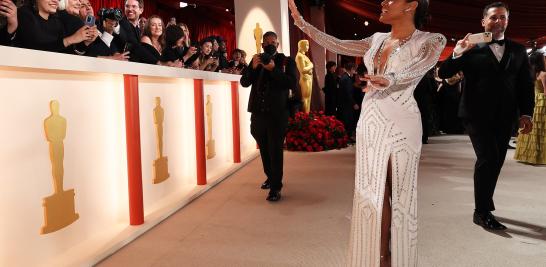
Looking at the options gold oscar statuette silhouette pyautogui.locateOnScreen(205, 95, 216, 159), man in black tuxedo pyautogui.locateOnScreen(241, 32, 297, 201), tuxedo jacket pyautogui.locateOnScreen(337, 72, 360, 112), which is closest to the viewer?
man in black tuxedo pyautogui.locateOnScreen(241, 32, 297, 201)

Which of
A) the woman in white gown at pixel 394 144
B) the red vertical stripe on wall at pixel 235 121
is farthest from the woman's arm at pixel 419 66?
the red vertical stripe on wall at pixel 235 121

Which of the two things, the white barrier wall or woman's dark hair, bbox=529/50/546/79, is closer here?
the white barrier wall

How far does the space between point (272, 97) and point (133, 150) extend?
117cm

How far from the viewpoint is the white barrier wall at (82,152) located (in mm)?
1924

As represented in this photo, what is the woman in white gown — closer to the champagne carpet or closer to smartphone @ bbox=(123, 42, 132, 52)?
the champagne carpet

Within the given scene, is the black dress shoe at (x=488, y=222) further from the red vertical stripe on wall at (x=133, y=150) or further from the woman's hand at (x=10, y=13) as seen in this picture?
the woman's hand at (x=10, y=13)

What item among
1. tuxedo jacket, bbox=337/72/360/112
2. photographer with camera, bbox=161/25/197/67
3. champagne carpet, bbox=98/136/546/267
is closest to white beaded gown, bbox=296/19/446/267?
champagne carpet, bbox=98/136/546/267

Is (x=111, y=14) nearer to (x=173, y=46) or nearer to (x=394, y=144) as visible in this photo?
(x=173, y=46)

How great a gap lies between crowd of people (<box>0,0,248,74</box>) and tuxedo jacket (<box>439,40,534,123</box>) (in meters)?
2.02

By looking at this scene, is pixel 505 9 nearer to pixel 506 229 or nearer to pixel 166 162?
pixel 506 229

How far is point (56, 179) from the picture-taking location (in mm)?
2195

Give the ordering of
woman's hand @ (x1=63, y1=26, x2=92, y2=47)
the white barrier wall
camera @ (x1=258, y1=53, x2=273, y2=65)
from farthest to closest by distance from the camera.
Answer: camera @ (x1=258, y1=53, x2=273, y2=65) → woman's hand @ (x1=63, y1=26, x2=92, y2=47) → the white barrier wall

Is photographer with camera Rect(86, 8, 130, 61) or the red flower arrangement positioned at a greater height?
photographer with camera Rect(86, 8, 130, 61)

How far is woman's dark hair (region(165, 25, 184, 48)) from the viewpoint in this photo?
12.9ft
